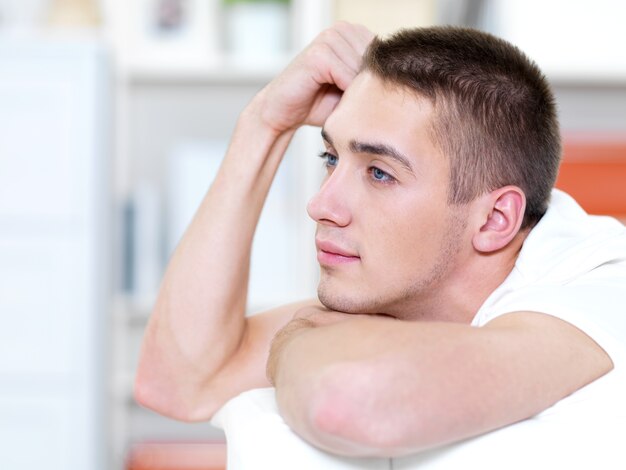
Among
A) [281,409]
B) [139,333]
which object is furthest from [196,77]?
[281,409]

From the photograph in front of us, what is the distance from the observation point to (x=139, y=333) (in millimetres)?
2998

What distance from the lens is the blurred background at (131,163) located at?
2.61 metres

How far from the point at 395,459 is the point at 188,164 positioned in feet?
6.64

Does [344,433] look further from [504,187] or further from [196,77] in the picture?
[196,77]

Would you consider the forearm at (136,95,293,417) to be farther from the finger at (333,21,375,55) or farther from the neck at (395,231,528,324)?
the neck at (395,231,528,324)

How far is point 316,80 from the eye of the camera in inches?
55.7

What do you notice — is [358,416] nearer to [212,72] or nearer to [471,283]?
[471,283]

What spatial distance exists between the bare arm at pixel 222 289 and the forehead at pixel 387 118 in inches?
8.9

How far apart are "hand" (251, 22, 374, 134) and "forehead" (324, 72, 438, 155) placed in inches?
5.8

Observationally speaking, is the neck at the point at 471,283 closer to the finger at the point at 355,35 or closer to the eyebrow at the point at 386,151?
the eyebrow at the point at 386,151

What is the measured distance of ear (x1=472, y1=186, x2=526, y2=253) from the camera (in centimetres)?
121

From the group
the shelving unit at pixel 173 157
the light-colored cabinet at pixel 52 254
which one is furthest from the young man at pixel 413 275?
the shelving unit at pixel 173 157

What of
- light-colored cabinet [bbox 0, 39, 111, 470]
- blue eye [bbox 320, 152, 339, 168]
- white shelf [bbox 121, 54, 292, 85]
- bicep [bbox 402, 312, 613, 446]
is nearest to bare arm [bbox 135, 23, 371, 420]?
blue eye [bbox 320, 152, 339, 168]

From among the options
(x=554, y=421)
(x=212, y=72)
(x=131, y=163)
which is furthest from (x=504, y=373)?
(x=131, y=163)
